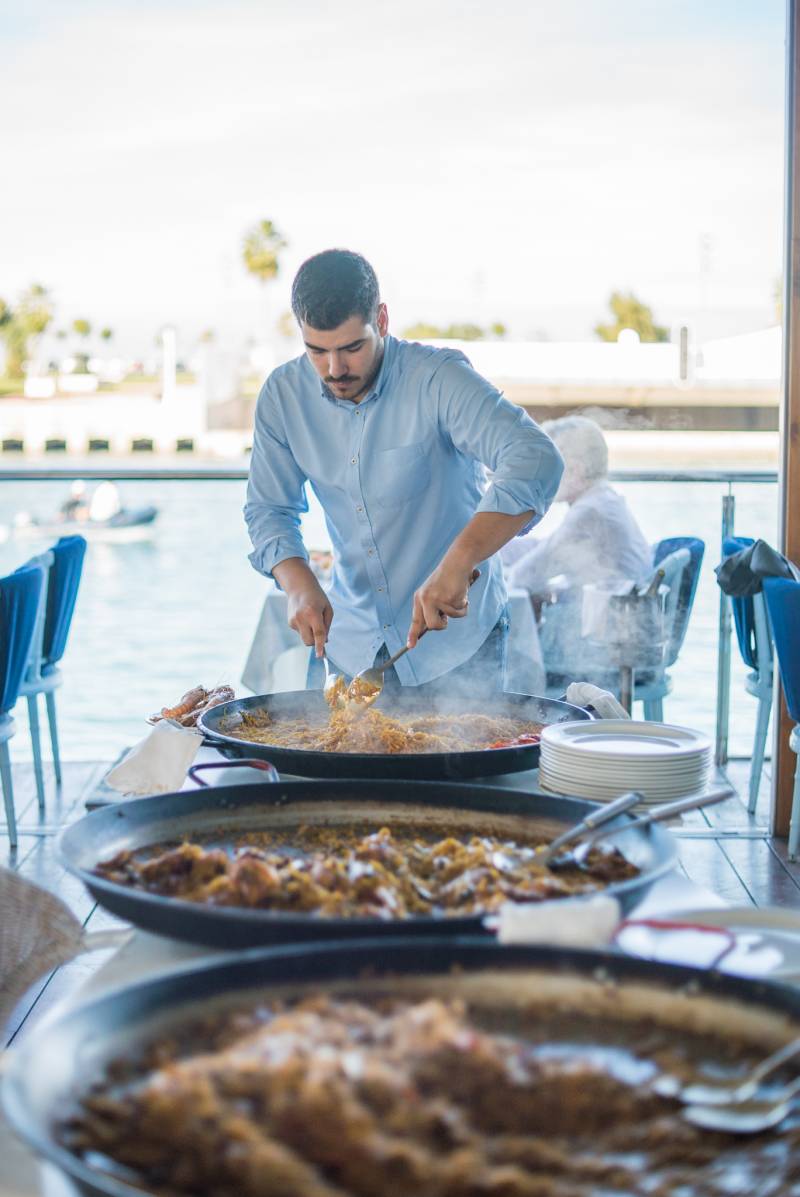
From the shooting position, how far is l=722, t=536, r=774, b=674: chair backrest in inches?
167

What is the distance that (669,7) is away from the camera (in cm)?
2348

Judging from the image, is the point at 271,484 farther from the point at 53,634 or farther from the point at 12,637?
the point at 53,634

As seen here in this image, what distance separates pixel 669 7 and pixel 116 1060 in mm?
25753

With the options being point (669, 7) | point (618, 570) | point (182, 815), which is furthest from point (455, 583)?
point (669, 7)

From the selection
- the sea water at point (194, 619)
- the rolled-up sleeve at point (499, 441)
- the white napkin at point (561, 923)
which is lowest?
the sea water at point (194, 619)

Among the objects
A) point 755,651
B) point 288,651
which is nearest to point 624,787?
point 288,651

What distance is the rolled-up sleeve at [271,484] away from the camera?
7.99ft

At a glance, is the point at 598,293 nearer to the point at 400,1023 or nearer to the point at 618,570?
the point at 618,570

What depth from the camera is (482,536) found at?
2047 mm

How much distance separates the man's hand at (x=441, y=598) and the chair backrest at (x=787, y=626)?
5.54 feet

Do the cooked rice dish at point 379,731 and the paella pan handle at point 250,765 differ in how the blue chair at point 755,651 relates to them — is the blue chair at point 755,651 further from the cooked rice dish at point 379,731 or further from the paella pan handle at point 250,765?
the paella pan handle at point 250,765

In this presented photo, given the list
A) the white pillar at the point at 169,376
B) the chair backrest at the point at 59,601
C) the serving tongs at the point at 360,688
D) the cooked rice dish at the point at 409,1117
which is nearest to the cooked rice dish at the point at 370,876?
the cooked rice dish at the point at 409,1117

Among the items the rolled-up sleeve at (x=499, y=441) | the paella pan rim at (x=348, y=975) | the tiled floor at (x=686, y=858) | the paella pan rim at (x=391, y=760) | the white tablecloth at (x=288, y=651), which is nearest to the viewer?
the paella pan rim at (x=348, y=975)

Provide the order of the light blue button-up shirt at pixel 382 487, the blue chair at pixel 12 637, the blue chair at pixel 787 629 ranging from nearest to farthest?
the light blue button-up shirt at pixel 382 487
the blue chair at pixel 787 629
the blue chair at pixel 12 637
